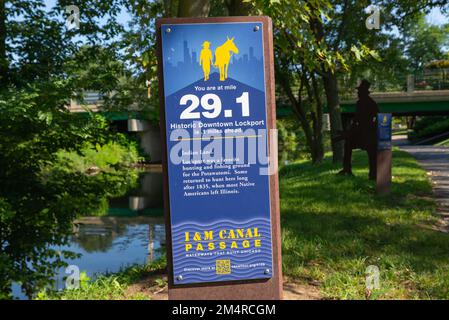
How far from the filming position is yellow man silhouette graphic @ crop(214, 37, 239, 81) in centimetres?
417

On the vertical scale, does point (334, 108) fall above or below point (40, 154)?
above

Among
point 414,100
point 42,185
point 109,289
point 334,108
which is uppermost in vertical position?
point 414,100

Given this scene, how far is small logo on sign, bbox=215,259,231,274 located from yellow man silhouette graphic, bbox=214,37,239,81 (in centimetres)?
145

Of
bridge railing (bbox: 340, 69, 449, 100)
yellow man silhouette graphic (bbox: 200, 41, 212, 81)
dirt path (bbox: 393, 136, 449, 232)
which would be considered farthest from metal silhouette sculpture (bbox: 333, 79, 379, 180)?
bridge railing (bbox: 340, 69, 449, 100)

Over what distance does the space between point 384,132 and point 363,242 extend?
3.79m

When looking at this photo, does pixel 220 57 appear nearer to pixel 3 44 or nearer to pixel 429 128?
pixel 3 44

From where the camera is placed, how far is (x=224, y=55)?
417cm

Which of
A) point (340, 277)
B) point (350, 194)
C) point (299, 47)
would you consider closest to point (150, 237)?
point (350, 194)

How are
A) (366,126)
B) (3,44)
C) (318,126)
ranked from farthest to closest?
(318,126)
(366,126)
(3,44)

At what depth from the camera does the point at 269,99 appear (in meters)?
4.26

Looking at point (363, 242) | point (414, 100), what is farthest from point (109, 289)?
point (414, 100)

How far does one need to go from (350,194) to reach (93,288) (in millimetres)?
6053

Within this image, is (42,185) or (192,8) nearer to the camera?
(192,8)

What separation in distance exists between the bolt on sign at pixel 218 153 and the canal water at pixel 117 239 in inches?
146
